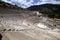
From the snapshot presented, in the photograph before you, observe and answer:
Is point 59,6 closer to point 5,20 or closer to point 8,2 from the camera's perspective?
point 8,2

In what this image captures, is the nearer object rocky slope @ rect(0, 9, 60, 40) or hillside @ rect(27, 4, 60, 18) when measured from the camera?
rocky slope @ rect(0, 9, 60, 40)

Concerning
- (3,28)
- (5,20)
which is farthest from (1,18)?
(3,28)

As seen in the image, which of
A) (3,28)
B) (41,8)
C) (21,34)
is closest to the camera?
(21,34)

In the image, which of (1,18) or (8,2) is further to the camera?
(8,2)

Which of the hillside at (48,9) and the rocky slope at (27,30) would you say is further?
the hillside at (48,9)

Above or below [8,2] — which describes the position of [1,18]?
below

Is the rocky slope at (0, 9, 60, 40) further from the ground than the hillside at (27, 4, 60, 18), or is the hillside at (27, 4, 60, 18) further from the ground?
the hillside at (27, 4, 60, 18)

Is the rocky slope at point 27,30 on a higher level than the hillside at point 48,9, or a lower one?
lower

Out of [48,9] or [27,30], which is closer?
[27,30]

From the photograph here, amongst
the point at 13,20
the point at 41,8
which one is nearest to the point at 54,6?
the point at 41,8

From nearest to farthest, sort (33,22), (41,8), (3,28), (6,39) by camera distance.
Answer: (6,39)
(3,28)
(33,22)
(41,8)

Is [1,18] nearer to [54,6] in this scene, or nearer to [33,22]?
[33,22]

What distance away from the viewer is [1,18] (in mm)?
1951

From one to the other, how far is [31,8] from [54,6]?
47cm
